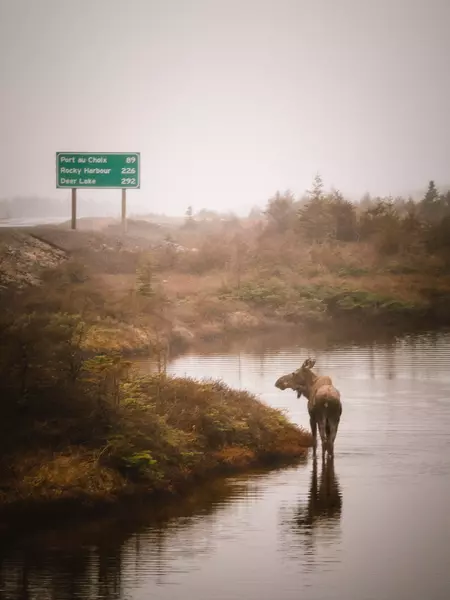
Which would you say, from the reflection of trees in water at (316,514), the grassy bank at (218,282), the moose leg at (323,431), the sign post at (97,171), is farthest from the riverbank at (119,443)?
the sign post at (97,171)

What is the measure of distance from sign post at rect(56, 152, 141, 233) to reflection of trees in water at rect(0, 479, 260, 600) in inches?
354

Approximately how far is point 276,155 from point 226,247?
6.70 feet

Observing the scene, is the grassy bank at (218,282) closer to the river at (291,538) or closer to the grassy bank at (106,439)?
the river at (291,538)

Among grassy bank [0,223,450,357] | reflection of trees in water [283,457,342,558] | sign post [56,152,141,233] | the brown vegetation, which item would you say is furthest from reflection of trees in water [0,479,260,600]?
sign post [56,152,141,233]

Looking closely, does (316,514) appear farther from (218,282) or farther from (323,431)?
(218,282)

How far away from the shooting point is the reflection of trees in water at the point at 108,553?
984 cm

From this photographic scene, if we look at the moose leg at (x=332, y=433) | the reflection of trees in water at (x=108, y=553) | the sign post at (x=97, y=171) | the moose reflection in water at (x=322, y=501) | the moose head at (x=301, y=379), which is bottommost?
the reflection of trees in water at (x=108, y=553)

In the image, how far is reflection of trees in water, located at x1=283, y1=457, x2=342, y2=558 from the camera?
11000 millimetres

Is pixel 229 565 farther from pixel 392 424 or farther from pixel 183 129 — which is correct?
pixel 183 129

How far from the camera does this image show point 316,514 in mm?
11852

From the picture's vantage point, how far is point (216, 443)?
1375 cm

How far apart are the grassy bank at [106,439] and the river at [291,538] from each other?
0.41 metres

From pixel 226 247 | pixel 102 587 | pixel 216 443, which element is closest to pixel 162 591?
pixel 102 587

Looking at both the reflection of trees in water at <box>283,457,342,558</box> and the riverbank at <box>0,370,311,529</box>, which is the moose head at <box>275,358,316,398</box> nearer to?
the riverbank at <box>0,370,311,529</box>
